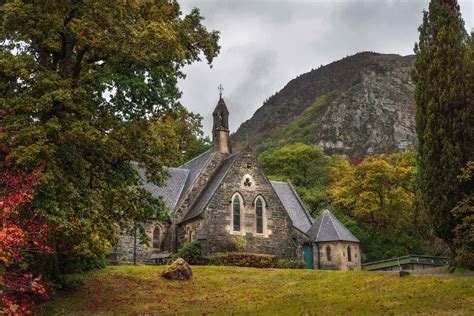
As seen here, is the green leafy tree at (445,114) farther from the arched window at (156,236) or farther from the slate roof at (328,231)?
the arched window at (156,236)

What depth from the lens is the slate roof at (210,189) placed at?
36.0m

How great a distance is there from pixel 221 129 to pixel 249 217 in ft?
28.9

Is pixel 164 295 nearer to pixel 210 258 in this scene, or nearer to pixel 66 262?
pixel 66 262

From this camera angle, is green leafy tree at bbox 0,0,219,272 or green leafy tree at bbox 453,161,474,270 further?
green leafy tree at bbox 453,161,474,270

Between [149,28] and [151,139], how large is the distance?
380cm

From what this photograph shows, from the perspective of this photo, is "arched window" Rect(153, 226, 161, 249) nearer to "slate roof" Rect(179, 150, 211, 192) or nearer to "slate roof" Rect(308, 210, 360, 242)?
"slate roof" Rect(179, 150, 211, 192)

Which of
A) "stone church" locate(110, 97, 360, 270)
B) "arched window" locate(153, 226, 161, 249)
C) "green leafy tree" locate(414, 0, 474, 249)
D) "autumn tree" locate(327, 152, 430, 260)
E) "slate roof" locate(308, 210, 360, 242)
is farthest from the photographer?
"autumn tree" locate(327, 152, 430, 260)

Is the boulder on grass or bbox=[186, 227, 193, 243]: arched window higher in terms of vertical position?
bbox=[186, 227, 193, 243]: arched window

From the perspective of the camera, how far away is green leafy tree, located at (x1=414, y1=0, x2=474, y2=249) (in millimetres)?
24984

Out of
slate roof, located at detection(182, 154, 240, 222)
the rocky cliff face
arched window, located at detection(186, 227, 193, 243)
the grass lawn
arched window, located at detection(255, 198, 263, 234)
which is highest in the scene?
the rocky cliff face

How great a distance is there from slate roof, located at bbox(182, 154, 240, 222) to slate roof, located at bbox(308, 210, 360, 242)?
840cm

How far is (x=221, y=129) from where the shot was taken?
1667 inches

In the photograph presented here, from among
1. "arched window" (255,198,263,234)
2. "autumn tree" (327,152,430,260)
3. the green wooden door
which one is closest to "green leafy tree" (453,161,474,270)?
"arched window" (255,198,263,234)

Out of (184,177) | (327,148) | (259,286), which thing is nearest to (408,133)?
(327,148)
